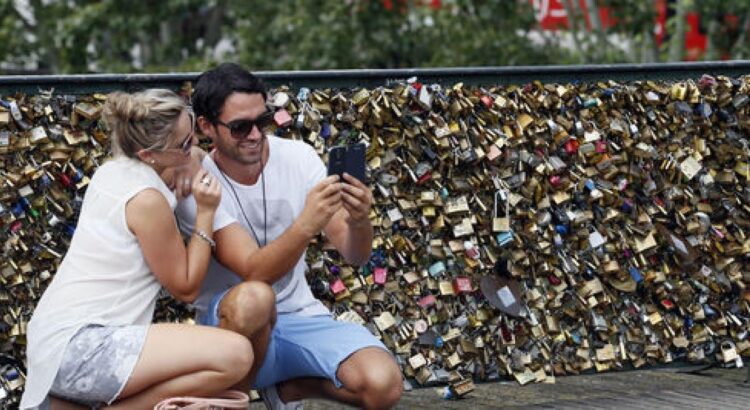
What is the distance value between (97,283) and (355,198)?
2.96 feet

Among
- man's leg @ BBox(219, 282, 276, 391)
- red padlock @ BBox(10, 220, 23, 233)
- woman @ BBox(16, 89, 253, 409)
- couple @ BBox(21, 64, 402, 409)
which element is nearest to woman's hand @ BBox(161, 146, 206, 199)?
couple @ BBox(21, 64, 402, 409)

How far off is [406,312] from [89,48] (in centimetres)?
1642

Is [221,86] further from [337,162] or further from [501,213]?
[501,213]

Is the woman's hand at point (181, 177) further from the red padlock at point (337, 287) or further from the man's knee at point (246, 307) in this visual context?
the red padlock at point (337, 287)

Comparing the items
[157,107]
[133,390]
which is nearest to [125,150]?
[157,107]

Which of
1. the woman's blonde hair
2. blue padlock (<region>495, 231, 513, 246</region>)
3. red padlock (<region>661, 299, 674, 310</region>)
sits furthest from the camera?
red padlock (<region>661, 299, 674, 310</region>)

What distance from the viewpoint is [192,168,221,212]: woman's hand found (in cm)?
605

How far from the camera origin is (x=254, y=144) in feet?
20.7

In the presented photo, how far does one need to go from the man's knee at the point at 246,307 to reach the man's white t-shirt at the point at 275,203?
1.10ft

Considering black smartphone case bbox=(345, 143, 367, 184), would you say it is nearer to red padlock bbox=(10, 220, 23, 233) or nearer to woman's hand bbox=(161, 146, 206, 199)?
woman's hand bbox=(161, 146, 206, 199)

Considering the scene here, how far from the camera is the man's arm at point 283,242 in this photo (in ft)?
20.1

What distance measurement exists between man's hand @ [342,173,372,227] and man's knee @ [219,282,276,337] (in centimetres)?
40

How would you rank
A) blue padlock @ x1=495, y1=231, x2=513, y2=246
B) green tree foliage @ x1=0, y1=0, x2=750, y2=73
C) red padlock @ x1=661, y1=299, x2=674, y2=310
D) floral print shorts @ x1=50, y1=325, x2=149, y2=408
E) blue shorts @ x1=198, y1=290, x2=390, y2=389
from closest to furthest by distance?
floral print shorts @ x1=50, y1=325, x2=149, y2=408, blue shorts @ x1=198, y1=290, x2=390, y2=389, blue padlock @ x1=495, y1=231, x2=513, y2=246, red padlock @ x1=661, y1=299, x2=674, y2=310, green tree foliage @ x1=0, y1=0, x2=750, y2=73

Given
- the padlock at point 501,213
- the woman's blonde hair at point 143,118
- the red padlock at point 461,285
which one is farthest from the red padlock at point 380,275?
the woman's blonde hair at point 143,118
